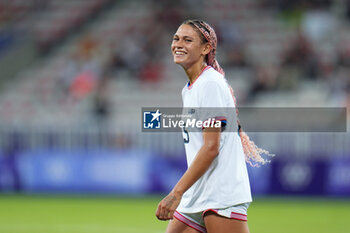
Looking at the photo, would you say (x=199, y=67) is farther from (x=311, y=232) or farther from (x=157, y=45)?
(x=157, y=45)

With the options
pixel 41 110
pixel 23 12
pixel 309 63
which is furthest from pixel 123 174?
pixel 23 12

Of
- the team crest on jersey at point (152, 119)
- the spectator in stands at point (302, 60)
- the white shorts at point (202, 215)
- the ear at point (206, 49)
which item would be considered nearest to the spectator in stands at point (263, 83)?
the spectator in stands at point (302, 60)

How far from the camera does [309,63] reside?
1722 cm

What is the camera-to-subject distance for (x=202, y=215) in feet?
15.3

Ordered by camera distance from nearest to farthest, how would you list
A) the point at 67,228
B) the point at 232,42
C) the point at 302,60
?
the point at 67,228, the point at 302,60, the point at 232,42

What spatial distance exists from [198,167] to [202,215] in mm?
473

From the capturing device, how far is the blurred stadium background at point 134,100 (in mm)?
12977

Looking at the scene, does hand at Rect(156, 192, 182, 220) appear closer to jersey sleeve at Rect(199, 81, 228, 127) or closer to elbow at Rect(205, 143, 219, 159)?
elbow at Rect(205, 143, 219, 159)

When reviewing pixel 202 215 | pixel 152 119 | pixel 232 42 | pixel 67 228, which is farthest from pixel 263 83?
pixel 202 215

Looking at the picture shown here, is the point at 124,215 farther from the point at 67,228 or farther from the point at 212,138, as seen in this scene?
the point at 212,138

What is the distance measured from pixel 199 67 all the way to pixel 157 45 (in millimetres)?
14088

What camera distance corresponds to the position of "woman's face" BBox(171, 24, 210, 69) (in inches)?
181

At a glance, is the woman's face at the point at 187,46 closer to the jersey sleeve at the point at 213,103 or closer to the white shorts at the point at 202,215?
the jersey sleeve at the point at 213,103

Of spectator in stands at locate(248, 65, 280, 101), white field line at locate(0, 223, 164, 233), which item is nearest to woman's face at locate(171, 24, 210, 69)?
white field line at locate(0, 223, 164, 233)
